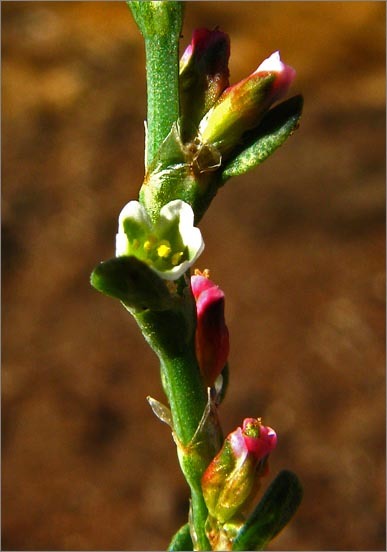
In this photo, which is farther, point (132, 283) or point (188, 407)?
point (188, 407)

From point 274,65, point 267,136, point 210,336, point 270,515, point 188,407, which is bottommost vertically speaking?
point 270,515

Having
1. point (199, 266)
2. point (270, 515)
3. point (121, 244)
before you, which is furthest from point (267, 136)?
point (199, 266)

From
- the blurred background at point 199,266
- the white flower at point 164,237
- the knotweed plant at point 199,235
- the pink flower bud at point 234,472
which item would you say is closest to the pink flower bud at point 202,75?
the knotweed plant at point 199,235

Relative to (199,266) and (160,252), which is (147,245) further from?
(199,266)

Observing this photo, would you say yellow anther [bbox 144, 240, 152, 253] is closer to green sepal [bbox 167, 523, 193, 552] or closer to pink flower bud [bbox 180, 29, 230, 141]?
pink flower bud [bbox 180, 29, 230, 141]

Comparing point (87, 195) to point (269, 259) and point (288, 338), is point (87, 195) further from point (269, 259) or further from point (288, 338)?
point (288, 338)

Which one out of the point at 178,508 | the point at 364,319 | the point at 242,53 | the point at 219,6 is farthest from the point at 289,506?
the point at 219,6
